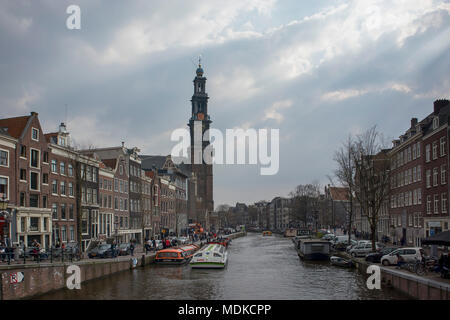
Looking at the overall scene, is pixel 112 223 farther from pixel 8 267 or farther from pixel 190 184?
pixel 190 184

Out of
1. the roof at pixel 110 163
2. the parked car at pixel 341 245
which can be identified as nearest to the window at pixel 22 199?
the roof at pixel 110 163

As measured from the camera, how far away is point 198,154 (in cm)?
17725

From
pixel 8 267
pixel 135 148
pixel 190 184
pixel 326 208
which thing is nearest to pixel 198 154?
pixel 190 184

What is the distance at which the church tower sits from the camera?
17700 centimetres

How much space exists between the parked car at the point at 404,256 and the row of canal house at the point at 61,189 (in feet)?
91.4

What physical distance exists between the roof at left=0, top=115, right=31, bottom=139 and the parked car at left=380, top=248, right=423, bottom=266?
37.3 meters

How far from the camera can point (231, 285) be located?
36812mm

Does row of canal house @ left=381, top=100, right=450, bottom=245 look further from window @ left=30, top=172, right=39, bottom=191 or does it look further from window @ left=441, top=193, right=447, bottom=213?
window @ left=30, top=172, right=39, bottom=191

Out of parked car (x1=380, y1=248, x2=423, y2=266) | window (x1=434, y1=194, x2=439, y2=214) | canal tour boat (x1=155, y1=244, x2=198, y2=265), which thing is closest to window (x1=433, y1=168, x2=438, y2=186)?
window (x1=434, y1=194, x2=439, y2=214)

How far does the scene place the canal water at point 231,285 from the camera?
3189cm

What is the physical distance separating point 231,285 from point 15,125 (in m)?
29.0

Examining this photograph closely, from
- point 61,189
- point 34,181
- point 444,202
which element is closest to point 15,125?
point 34,181

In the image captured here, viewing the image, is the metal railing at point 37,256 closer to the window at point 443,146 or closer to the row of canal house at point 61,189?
the row of canal house at point 61,189

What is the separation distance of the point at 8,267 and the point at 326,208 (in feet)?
414
